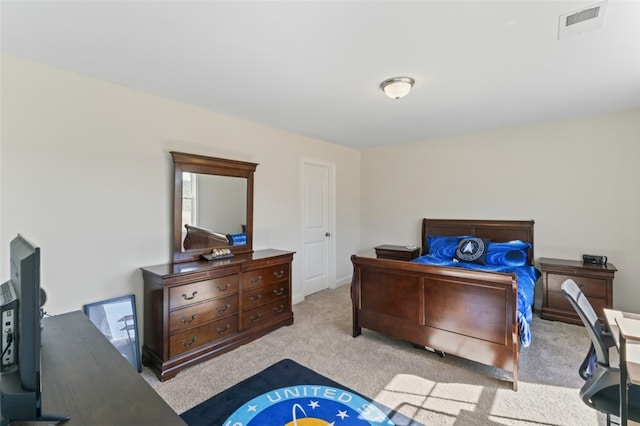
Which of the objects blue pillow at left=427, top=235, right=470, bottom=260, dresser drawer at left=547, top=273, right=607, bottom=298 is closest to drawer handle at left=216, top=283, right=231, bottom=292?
blue pillow at left=427, top=235, right=470, bottom=260

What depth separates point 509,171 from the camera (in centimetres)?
415

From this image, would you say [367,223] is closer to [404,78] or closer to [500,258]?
[500,258]

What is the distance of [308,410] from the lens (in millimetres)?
2014

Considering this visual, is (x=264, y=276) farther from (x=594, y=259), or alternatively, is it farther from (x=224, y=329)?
(x=594, y=259)

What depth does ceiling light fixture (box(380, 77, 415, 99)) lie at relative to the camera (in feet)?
8.22

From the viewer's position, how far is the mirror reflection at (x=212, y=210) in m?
3.01

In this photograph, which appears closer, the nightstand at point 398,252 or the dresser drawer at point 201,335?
the dresser drawer at point 201,335

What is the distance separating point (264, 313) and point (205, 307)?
0.74 m

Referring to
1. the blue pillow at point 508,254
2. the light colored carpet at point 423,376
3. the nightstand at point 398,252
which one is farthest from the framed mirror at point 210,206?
the blue pillow at point 508,254

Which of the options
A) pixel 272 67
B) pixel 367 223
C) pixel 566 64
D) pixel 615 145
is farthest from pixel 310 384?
pixel 615 145

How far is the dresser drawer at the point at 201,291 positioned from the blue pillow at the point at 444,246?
Result: 2.84m

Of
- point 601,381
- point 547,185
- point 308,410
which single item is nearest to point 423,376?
point 308,410

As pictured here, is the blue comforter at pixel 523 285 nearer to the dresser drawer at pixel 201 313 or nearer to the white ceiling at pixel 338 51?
the white ceiling at pixel 338 51

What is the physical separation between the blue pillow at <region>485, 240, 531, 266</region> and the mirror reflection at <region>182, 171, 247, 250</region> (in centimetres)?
313
